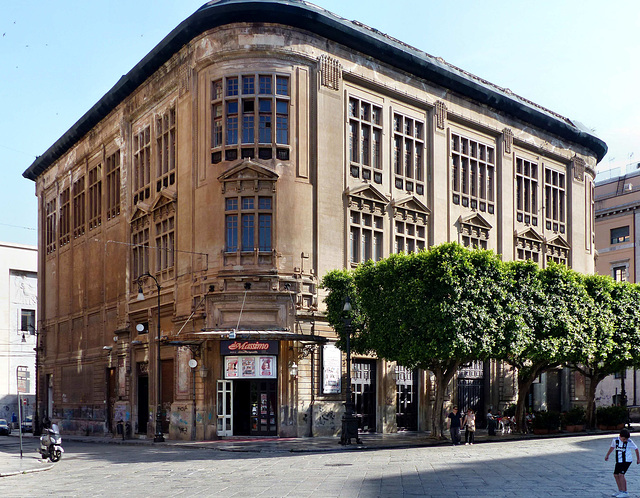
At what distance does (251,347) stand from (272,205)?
708cm

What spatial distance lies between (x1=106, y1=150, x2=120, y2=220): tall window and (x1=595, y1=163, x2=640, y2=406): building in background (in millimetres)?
45719

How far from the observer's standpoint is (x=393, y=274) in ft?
126

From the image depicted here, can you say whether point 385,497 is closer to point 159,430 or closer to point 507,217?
point 159,430

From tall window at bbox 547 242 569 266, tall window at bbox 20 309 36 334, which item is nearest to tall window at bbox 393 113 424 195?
tall window at bbox 547 242 569 266

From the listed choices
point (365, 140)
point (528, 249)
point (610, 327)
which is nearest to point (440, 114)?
point (365, 140)

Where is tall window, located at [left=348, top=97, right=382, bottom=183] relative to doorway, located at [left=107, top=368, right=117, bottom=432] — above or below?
above

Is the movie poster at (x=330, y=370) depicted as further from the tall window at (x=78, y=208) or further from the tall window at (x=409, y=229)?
the tall window at (x=78, y=208)

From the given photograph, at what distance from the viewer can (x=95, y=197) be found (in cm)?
5897

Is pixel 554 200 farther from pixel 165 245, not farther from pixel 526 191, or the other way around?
pixel 165 245

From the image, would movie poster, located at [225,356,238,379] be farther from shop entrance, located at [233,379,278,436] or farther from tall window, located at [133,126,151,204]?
tall window, located at [133,126,151,204]

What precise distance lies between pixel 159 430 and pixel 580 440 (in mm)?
20414

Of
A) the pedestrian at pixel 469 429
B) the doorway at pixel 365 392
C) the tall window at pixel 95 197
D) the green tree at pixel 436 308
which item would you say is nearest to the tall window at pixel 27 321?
the tall window at pixel 95 197

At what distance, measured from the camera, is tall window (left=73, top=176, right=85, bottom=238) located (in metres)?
61.4

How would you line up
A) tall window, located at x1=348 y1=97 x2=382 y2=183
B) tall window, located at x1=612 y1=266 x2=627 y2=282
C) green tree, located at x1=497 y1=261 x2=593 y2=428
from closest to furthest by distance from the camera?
green tree, located at x1=497 y1=261 x2=593 y2=428, tall window, located at x1=348 y1=97 x2=382 y2=183, tall window, located at x1=612 y1=266 x2=627 y2=282
